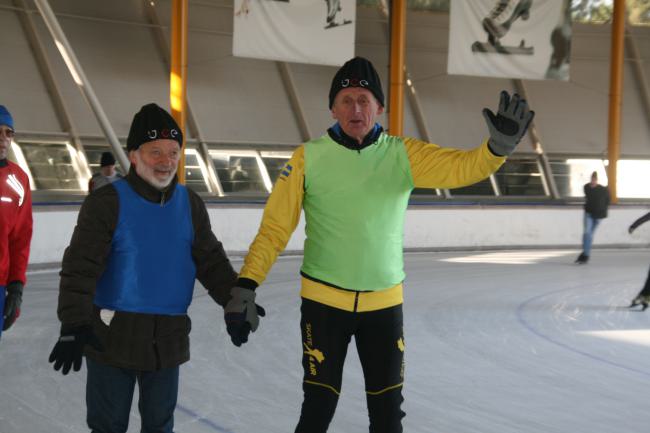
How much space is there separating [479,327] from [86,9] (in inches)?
543

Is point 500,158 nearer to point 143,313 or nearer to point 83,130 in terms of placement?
point 143,313

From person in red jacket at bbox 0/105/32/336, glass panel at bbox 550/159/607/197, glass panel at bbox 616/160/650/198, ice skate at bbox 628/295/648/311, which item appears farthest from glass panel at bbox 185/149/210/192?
person in red jacket at bbox 0/105/32/336

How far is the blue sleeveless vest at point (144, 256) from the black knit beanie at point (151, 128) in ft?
0.56

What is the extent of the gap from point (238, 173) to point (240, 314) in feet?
57.5

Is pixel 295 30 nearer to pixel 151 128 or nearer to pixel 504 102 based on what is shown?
pixel 504 102

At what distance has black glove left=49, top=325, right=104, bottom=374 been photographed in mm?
3201

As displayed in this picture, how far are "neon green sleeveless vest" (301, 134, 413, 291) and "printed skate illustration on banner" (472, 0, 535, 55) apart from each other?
49.6 ft

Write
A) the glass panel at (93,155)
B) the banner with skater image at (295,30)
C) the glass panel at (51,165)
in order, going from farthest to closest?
the glass panel at (93,155)
the glass panel at (51,165)
the banner with skater image at (295,30)

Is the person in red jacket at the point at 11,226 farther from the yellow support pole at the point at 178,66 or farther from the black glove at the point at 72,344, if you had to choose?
the yellow support pole at the point at 178,66

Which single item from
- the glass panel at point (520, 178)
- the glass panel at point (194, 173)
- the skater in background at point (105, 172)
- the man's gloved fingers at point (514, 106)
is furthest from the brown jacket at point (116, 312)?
the glass panel at point (520, 178)

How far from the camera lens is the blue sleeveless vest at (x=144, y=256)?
3.28m

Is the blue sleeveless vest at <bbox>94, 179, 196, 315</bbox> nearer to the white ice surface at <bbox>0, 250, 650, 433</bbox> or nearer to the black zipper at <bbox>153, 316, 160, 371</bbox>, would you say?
the black zipper at <bbox>153, 316, 160, 371</bbox>

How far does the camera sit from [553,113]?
24.6 metres

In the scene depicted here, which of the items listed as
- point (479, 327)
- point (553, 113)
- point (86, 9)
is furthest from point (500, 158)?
point (553, 113)
